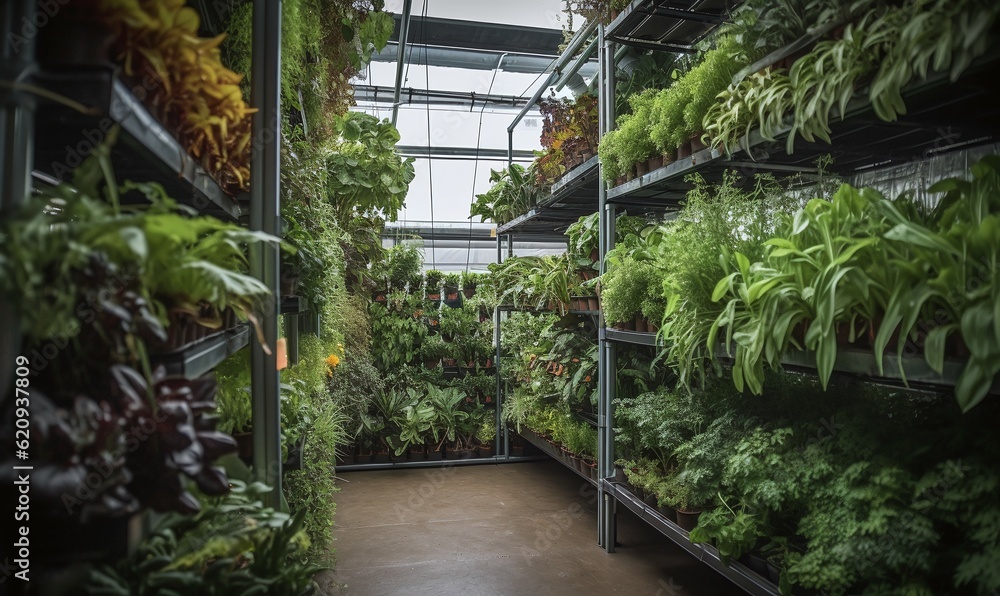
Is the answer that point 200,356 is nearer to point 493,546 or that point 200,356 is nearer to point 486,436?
point 493,546

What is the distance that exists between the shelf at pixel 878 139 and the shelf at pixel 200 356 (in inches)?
74.6

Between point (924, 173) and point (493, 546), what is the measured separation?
9.58ft

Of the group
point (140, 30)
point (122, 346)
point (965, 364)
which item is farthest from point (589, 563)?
point (140, 30)

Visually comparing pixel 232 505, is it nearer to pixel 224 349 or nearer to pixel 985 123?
pixel 224 349

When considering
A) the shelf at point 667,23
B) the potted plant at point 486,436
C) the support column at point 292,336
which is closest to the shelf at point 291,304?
the support column at point 292,336

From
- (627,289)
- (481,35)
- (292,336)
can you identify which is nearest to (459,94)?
(481,35)

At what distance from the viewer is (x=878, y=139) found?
235 centimetres

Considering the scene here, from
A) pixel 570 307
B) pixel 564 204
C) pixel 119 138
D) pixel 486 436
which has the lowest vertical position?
pixel 486 436

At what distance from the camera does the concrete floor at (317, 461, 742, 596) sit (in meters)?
3.05

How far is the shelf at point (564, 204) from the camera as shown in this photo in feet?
13.1

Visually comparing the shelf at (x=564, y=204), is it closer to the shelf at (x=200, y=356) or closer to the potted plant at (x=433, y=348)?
the potted plant at (x=433, y=348)

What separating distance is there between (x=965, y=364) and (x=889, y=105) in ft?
2.39

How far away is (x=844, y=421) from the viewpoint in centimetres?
198

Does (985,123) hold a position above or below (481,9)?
below
